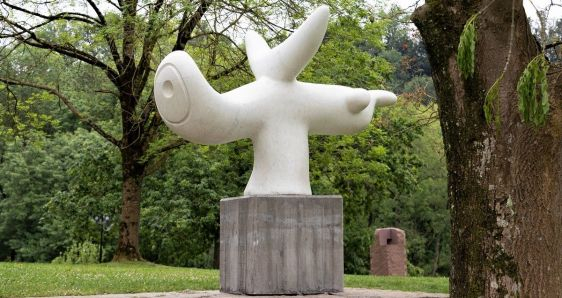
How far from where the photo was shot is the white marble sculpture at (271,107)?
25.1 feet

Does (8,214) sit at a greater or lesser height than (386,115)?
lesser

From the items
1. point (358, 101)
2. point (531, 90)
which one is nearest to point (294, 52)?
point (358, 101)

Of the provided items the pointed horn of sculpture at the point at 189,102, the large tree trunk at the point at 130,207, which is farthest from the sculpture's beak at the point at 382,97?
the large tree trunk at the point at 130,207

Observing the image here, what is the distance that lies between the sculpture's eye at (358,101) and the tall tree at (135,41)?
17.1ft

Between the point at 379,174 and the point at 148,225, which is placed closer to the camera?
the point at 379,174

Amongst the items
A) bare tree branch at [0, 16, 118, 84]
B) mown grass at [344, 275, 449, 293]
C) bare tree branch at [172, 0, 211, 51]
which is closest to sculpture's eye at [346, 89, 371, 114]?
mown grass at [344, 275, 449, 293]

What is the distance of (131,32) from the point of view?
1420 cm

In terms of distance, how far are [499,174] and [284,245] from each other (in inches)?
135

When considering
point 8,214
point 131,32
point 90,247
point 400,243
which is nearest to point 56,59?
point 131,32

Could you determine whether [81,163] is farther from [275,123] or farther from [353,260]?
[275,123]

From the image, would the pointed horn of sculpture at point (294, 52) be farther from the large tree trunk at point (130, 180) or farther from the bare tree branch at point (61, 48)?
the large tree trunk at point (130, 180)

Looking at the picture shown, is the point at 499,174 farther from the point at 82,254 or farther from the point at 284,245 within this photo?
the point at 82,254

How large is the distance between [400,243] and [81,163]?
10.8 meters

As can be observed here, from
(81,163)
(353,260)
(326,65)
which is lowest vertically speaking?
(353,260)
